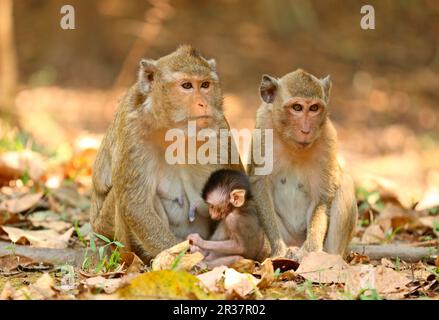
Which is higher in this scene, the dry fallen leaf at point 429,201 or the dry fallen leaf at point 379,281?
the dry fallen leaf at point 429,201

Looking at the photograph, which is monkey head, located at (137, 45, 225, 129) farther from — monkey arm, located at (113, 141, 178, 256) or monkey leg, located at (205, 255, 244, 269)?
monkey leg, located at (205, 255, 244, 269)

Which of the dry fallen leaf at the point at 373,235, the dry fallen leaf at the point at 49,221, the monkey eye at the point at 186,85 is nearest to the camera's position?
the monkey eye at the point at 186,85

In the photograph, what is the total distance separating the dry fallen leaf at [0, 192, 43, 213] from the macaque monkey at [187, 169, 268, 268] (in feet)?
8.52

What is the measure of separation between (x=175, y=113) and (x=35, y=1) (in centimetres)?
1332

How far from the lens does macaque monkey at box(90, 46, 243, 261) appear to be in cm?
633

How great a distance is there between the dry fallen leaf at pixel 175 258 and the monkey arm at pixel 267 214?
38.8 inches

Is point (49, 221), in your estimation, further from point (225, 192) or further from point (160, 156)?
point (225, 192)

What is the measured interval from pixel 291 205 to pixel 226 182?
118 centimetres

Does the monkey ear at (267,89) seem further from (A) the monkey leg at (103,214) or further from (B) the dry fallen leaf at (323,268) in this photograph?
(B) the dry fallen leaf at (323,268)

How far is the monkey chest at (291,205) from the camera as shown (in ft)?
23.7

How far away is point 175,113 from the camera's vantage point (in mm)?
6328

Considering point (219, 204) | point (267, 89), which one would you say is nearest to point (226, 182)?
point (219, 204)

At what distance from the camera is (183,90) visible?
6320mm

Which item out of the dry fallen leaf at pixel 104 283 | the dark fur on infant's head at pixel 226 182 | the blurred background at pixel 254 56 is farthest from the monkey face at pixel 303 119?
the blurred background at pixel 254 56
